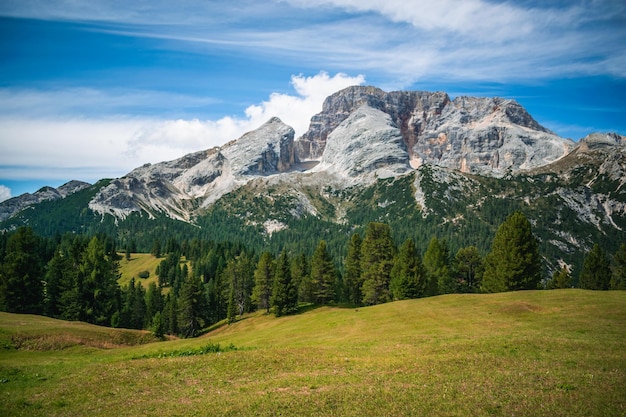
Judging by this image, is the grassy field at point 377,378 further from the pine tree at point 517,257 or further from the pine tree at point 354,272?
the pine tree at point 354,272

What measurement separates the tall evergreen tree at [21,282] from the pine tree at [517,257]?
83.1 meters

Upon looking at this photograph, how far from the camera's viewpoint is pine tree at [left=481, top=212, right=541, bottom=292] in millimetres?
64125

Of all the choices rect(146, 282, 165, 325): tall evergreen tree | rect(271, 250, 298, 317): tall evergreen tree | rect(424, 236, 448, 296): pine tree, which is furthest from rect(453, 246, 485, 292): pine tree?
rect(146, 282, 165, 325): tall evergreen tree

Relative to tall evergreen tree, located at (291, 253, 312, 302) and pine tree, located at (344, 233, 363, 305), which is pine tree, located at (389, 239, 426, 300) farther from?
tall evergreen tree, located at (291, 253, 312, 302)

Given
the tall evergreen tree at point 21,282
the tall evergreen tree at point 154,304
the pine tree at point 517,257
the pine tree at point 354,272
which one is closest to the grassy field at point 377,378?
the pine tree at point 517,257

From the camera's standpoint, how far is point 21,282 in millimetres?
69188

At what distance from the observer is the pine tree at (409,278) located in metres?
67.2

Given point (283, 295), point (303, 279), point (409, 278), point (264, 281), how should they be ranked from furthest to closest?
point (303, 279), point (264, 281), point (283, 295), point (409, 278)

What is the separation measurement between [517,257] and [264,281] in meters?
49.0

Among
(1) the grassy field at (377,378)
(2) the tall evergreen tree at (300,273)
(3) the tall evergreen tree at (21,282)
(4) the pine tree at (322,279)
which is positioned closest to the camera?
(1) the grassy field at (377,378)

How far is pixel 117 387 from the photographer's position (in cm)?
2167

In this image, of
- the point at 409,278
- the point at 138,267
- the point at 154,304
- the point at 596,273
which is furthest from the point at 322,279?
the point at 138,267

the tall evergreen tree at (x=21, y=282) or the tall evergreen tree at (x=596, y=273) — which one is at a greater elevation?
the tall evergreen tree at (x=21, y=282)

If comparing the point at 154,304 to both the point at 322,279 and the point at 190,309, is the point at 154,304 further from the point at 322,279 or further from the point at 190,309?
the point at 322,279
